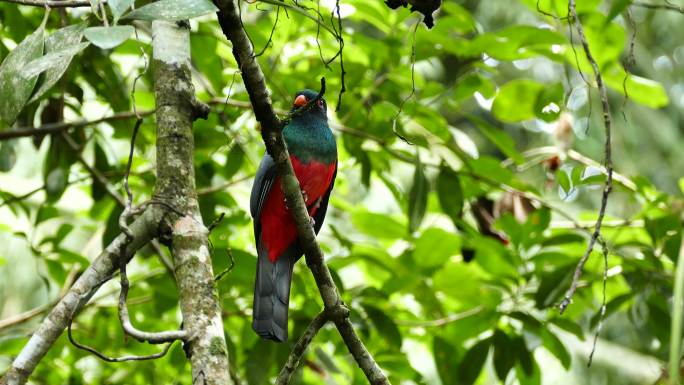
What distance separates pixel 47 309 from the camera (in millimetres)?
3756

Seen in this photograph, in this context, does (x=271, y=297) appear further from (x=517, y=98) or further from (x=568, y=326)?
(x=517, y=98)

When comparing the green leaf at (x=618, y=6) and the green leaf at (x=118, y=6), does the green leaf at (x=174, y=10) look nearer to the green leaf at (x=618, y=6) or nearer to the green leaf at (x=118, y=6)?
the green leaf at (x=118, y=6)

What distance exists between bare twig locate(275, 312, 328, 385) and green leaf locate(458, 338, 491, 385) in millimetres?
1233

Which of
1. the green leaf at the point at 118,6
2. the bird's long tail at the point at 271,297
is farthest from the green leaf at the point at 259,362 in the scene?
the green leaf at the point at 118,6

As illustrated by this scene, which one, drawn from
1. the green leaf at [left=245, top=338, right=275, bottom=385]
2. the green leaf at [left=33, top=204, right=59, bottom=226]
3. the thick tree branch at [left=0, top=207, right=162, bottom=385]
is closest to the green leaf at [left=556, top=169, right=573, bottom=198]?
the green leaf at [left=245, top=338, right=275, bottom=385]

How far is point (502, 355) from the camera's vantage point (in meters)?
3.70

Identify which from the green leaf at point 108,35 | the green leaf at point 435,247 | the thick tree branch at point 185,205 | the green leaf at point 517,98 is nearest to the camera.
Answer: the green leaf at point 108,35

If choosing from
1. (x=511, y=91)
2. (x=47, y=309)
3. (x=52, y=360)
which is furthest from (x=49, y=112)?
(x=511, y=91)

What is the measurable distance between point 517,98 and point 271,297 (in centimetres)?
155

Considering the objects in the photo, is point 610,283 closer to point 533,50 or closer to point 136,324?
point 533,50

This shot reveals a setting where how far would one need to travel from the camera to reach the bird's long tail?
3178mm

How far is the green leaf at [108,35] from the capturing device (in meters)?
1.59

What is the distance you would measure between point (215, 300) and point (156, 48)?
3.10 feet

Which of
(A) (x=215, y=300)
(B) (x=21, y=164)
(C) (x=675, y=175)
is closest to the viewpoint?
(A) (x=215, y=300)
